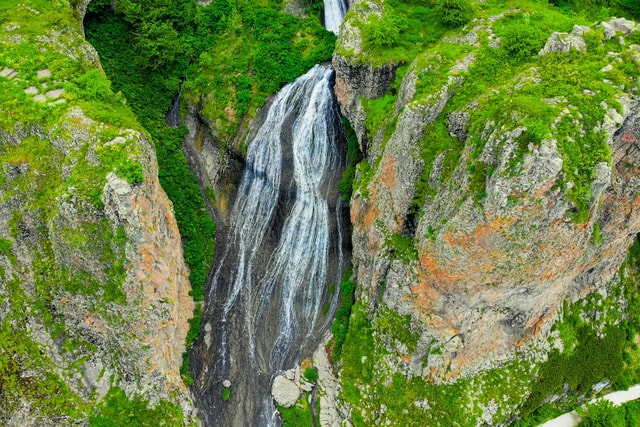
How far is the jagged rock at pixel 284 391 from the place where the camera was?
27000 millimetres

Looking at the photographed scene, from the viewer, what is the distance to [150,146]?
24750mm

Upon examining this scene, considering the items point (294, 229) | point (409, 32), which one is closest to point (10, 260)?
point (294, 229)

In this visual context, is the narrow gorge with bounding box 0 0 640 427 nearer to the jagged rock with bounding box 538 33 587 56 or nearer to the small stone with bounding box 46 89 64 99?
the jagged rock with bounding box 538 33 587 56

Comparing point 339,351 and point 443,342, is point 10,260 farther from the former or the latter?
point 443,342

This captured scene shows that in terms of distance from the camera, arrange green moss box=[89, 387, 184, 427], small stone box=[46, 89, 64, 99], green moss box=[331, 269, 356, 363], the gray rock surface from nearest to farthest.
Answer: the gray rock surface → green moss box=[89, 387, 184, 427] → small stone box=[46, 89, 64, 99] → green moss box=[331, 269, 356, 363]

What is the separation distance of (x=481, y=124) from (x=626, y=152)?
6.93 metres

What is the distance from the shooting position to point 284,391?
27281mm

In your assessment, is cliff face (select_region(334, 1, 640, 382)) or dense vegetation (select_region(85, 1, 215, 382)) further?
dense vegetation (select_region(85, 1, 215, 382))

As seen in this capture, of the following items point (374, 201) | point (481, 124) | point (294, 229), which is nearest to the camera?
point (481, 124)

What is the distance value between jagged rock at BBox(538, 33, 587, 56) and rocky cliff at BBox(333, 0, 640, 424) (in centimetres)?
7

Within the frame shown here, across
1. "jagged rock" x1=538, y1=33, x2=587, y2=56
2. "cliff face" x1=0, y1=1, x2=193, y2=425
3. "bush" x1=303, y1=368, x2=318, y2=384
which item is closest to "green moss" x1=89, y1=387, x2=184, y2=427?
"cliff face" x1=0, y1=1, x2=193, y2=425

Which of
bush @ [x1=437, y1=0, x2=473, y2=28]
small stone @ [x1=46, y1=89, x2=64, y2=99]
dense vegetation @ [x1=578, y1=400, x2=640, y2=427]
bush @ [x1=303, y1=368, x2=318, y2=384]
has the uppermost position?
bush @ [x1=437, y1=0, x2=473, y2=28]

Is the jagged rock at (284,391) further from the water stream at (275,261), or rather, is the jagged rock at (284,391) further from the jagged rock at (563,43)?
the jagged rock at (563,43)

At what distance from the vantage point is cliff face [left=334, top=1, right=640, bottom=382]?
1866 cm
